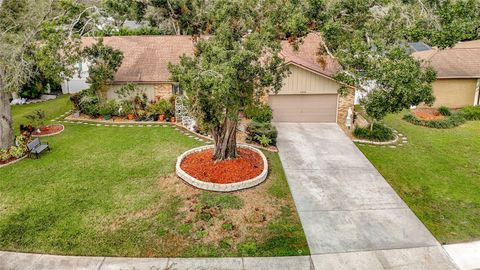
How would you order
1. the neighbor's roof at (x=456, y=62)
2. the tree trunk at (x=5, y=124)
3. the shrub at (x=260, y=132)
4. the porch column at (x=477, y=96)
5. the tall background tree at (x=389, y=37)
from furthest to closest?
1. the porch column at (x=477, y=96)
2. the neighbor's roof at (x=456, y=62)
3. the shrub at (x=260, y=132)
4. the tree trunk at (x=5, y=124)
5. the tall background tree at (x=389, y=37)

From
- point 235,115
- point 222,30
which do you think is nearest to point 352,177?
point 235,115

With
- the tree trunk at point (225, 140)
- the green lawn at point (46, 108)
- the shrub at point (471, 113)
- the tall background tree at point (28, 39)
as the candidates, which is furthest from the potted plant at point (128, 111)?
the shrub at point (471, 113)

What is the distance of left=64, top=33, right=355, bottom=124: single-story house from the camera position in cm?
2047

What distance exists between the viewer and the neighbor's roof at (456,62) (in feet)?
79.4

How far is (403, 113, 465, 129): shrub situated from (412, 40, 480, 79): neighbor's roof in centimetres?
362

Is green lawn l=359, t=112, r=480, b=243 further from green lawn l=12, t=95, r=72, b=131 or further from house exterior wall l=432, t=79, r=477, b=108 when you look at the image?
green lawn l=12, t=95, r=72, b=131

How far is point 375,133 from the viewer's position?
61.6ft

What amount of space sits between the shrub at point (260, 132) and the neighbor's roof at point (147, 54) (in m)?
7.41

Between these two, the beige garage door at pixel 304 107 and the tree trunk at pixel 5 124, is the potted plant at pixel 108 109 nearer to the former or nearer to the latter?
the tree trunk at pixel 5 124

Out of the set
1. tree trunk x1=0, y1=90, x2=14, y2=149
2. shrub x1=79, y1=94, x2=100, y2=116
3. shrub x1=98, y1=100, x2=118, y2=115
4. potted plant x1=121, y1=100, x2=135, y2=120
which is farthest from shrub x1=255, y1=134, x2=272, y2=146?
tree trunk x1=0, y1=90, x2=14, y2=149

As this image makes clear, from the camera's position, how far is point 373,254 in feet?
32.8

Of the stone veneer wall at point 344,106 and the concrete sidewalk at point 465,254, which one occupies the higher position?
the stone veneer wall at point 344,106

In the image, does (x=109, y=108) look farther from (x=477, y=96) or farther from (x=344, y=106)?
(x=477, y=96)

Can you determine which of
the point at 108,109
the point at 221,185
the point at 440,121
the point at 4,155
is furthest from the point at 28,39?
the point at 440,121
